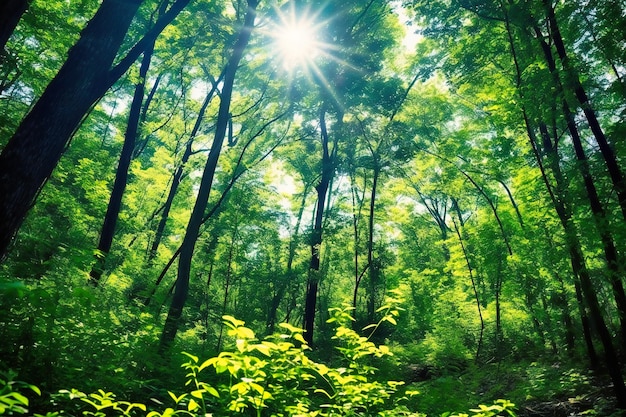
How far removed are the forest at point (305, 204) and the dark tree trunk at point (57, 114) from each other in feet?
0.08

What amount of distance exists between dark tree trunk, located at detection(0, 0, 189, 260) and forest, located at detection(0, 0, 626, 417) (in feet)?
0.08

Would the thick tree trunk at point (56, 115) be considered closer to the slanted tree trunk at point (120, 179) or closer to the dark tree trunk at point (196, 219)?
the dark tree trunk at point (196, 219)

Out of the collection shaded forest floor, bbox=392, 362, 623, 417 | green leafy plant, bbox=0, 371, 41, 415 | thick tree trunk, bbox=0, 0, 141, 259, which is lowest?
green leafy plant, bbox=0, 371, 41, 415

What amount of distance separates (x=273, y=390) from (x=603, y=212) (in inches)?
243

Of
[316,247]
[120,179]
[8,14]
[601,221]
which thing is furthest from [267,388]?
[316,247]

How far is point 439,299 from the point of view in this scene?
18391mm

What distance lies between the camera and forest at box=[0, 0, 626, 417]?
3375mm

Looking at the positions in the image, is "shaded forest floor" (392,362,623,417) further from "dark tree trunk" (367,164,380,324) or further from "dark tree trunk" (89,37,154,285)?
"dark tree trunk" (89,37,154,285)

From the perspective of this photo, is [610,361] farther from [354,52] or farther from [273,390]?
[354,52]

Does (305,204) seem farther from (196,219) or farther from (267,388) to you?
(267,388)

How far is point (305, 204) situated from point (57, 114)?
63.4 ft

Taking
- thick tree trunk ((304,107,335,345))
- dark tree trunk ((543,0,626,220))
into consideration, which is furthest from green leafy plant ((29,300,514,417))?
thick tree trunk ((304,107,335,345))

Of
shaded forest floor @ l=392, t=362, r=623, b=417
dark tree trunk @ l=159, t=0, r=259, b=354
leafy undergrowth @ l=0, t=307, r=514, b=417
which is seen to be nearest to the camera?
leafy undergrowth @ l=0, t=307, r=514, b=417

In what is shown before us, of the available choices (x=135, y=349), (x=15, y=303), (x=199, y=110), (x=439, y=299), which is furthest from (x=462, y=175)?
(x=15, y=303)
